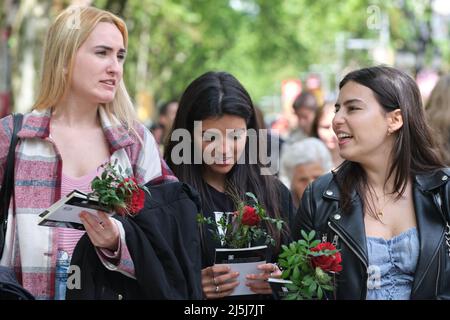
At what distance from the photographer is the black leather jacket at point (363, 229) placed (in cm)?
436

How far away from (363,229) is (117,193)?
1.23 meters

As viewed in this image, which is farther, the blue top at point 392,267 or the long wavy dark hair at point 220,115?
the long wavy dark hair at point 220,115

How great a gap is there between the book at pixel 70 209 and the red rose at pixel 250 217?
2.89 feet

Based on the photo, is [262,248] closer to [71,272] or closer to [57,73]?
[71,272]

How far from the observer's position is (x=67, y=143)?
462 cm

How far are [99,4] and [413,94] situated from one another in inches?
658

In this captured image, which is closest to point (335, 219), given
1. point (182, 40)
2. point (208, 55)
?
point (182, 40)

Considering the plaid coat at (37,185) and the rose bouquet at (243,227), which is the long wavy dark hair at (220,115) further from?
the plaid coat at (37,185)

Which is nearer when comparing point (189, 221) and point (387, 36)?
point (189, 221)

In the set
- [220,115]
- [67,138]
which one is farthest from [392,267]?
[67,138]

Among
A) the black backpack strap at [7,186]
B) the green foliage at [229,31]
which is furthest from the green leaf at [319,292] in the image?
the green foliage at [229,31]

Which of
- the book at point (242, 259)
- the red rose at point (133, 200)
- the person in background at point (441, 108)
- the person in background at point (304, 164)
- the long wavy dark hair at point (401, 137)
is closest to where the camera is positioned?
the red rose at point (133, 200)

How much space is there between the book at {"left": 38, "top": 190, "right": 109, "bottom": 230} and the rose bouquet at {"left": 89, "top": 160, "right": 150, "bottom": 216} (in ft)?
0.12
